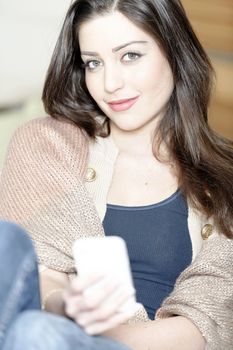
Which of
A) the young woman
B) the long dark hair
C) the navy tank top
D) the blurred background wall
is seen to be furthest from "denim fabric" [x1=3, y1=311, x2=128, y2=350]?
the blurred background wall

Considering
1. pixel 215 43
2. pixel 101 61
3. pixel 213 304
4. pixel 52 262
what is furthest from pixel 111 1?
pixel 215 43

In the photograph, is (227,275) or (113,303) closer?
(113,303)

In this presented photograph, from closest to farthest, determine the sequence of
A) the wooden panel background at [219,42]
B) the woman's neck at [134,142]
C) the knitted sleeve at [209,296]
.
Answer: the knitted sleeve at [209,296] → the woman's neck at [134,142] → the wooden panel background at [219,42]

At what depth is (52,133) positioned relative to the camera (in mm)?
1665

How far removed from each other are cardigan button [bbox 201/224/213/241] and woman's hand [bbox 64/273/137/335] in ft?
2.07

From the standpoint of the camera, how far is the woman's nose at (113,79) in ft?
5.20

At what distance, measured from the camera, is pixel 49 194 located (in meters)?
1.58

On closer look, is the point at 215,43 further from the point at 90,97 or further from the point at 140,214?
the point at 140,214

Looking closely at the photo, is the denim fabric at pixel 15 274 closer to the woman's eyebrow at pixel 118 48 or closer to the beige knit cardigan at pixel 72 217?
the beige knit cardigan at pixel 72 217

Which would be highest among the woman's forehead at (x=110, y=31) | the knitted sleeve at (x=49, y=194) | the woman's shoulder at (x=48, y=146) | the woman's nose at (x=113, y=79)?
the woman's forehead at (x=110, y=31)

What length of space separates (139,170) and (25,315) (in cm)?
77

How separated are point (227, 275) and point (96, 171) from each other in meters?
0.38

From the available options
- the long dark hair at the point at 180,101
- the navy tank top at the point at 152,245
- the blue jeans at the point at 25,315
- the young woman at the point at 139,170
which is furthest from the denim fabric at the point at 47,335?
the long dark hair at the point at 180,101

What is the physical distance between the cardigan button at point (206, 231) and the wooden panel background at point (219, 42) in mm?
1376
